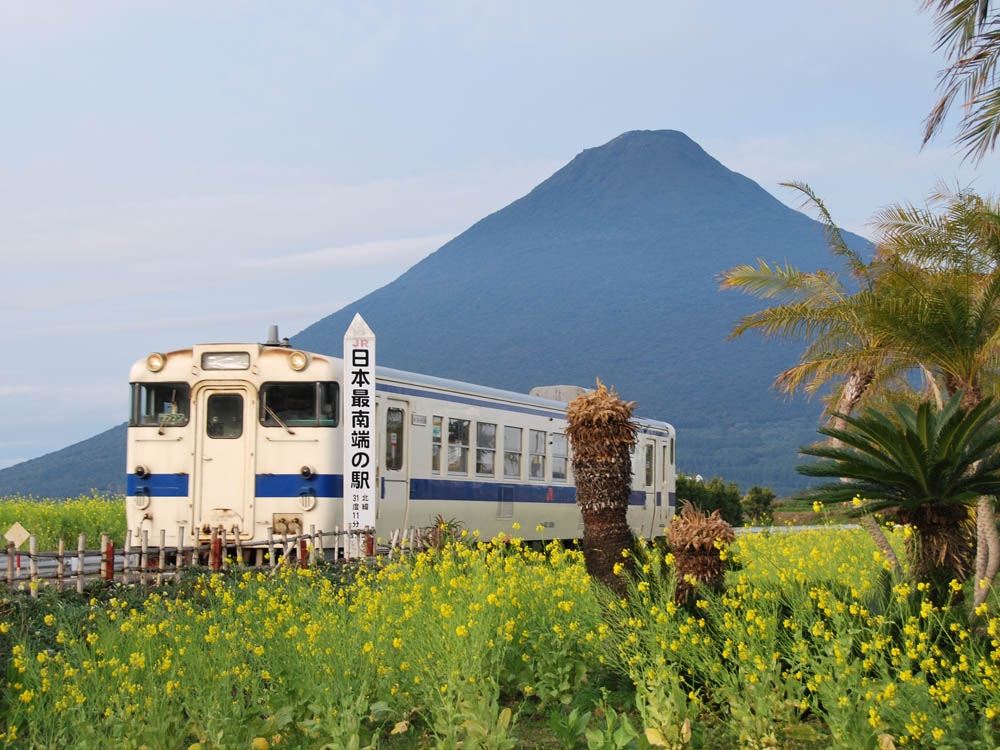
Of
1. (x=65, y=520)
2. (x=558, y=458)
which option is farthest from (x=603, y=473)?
(x=65, y=520)

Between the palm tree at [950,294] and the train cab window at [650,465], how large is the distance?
20.3 feet

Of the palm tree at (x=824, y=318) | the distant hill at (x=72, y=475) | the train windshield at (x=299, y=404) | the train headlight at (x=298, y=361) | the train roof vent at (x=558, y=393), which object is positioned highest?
the palm tree at (x=824, y=318)

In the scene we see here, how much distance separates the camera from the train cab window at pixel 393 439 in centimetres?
1540

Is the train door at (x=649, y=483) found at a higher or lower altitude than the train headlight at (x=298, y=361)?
lower

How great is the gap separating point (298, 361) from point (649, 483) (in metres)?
10.6

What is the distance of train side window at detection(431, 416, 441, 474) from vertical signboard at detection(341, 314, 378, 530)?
2.14 meters

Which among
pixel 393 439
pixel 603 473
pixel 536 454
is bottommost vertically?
pixel 603 473

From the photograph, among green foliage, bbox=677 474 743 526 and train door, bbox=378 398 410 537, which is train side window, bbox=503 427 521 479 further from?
green foliage, bbox=677 474 743 526

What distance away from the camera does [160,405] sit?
15.3 metres

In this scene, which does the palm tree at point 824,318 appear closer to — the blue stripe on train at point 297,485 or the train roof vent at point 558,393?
the train roof vent at point 558,393

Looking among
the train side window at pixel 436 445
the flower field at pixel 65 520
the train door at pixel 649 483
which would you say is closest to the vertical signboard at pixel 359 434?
the train side window at pixel 436 445

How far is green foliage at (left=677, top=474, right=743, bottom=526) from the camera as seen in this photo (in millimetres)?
35219

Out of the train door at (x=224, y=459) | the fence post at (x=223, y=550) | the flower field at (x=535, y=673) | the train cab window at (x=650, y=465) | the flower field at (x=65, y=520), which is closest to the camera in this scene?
the flower field at (x=535, y=673)

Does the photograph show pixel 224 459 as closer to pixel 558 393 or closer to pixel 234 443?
pixel 234 443
